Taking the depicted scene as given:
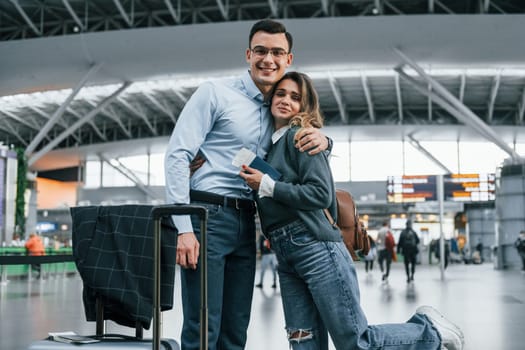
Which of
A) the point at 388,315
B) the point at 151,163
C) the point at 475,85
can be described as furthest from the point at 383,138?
the point at 388,315

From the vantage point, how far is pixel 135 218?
267cm

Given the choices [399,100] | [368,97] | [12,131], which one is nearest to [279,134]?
[368,97]

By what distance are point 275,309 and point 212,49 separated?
46.7ft

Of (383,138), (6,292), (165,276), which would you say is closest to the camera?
(165,276)

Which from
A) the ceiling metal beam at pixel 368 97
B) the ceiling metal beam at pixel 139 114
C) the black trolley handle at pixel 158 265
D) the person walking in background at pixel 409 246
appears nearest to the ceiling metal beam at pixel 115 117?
the ceiling metal beam at pixel 139 114

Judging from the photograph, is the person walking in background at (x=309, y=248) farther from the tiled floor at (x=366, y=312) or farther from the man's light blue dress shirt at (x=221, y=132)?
the tiled floor at (x=366, y=312)

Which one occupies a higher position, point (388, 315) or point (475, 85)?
point (475, 85)

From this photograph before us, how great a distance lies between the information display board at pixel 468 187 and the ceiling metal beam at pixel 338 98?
26.3ft

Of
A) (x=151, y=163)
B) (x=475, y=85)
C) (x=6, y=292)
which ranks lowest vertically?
(x=6, y=292)

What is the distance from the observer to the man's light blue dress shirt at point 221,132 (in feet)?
9.55

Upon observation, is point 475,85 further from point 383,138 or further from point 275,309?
point 275,309

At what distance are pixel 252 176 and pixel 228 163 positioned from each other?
0.81ft

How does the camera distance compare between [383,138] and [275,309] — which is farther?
[383,138]

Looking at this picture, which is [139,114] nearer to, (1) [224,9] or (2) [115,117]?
(2) [115,117]
